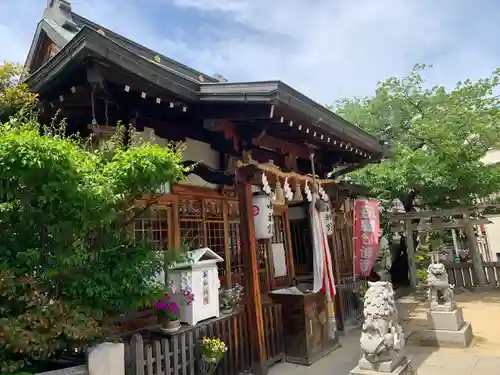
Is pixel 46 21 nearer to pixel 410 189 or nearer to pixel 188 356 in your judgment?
pixel 188 356

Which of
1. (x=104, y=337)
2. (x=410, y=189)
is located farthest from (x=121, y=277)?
(x=410, y=189)

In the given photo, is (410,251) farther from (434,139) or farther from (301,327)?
(301,327)

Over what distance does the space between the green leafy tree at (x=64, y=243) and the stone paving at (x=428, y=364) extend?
148 inches

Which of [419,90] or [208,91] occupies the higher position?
[419,90]

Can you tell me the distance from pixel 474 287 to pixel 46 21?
15705mm

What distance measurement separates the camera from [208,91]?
5.31 metres

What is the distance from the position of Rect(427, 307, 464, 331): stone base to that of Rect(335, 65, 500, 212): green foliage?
5873 millimetres

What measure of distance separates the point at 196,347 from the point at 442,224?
12.5 metres

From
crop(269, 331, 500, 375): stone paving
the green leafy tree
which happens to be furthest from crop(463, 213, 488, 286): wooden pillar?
the green leafy tree

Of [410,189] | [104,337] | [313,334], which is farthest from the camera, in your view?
[410,189]

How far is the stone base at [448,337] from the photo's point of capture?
7.25 meters

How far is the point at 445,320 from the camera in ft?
24.6

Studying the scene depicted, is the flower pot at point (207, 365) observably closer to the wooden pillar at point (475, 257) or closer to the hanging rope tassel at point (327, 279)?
the hanging rope tassel at point (327, 279)

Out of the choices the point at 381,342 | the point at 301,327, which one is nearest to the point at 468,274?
the point at 301,327
